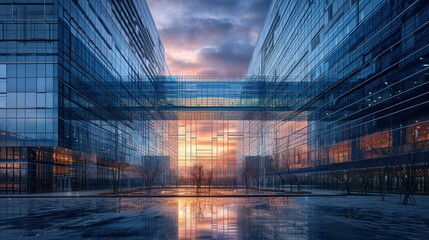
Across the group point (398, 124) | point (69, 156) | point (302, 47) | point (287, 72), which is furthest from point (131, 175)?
point (398, 124)

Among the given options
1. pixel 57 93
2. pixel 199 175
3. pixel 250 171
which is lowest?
pixel 250 171

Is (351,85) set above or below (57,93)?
above

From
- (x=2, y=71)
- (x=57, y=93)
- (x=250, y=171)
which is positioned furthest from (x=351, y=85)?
(x=2, y=71)

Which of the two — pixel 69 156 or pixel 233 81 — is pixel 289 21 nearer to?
pixel 233 81

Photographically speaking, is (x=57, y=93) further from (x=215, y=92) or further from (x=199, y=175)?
(x=215, y=92)

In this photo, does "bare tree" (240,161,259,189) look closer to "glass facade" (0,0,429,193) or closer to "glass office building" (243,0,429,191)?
"glass facade" (0,0,429,193)

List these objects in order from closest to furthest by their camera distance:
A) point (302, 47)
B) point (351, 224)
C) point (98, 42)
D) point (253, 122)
Answer: 1. point (351, 224)
2. point (98, 42)
3. point (302, 47)
4. point (253, 122)

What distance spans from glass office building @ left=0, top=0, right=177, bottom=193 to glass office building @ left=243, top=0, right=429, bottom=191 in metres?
31.4

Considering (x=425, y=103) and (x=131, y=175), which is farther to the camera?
(x=131, y=175)

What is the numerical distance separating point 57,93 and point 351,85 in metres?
37.5

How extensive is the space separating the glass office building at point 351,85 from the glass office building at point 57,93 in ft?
103

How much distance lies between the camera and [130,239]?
1345cm

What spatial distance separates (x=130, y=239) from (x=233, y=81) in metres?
73.3

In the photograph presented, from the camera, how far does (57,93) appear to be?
49781 millimetres
